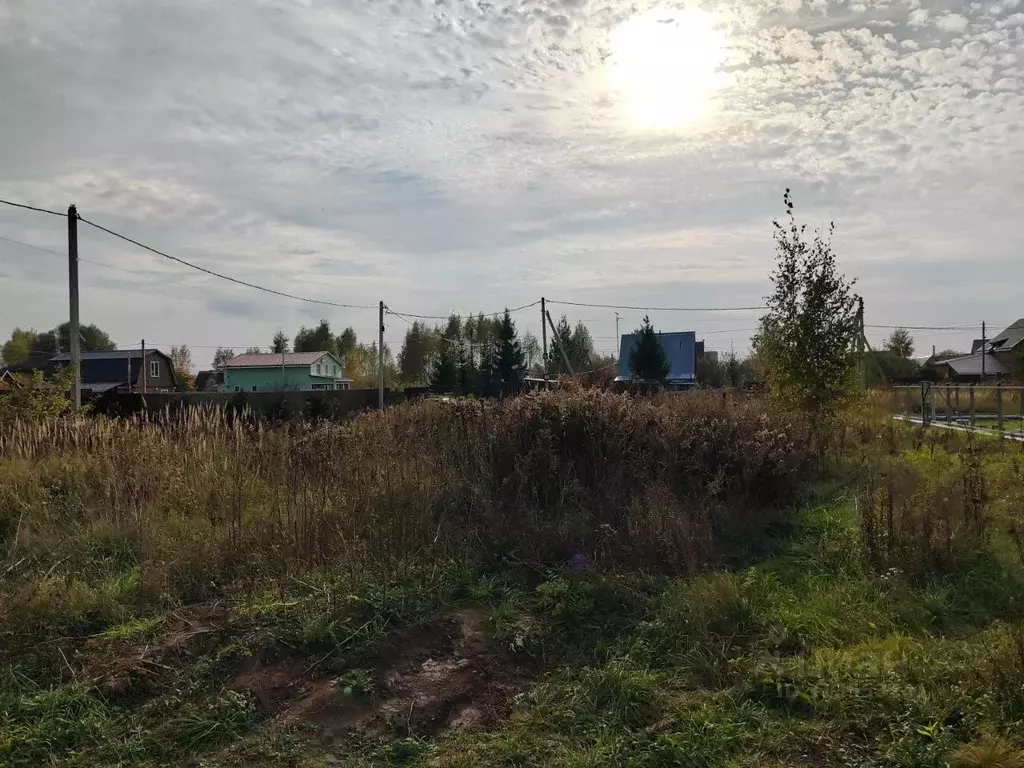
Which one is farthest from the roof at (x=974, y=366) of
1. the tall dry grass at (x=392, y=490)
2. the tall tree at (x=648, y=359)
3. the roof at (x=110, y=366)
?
the roof at (x=110, y=366)

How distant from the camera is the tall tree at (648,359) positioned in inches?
1747

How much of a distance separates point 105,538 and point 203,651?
2279 millimetres

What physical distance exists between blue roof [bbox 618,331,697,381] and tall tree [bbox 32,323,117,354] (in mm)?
44277

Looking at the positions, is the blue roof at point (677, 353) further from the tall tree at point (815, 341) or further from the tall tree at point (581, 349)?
the tall tree at point (815, 341)

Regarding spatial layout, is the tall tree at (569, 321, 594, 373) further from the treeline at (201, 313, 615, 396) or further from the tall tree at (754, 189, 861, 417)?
the tall tree at (754, 189, 861, 417)

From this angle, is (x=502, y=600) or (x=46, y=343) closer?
(x=502, y=600)

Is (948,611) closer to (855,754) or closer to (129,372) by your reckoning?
(855,754)

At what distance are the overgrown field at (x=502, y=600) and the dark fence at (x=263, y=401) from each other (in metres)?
9.58

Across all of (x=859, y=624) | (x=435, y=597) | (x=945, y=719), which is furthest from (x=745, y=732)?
(x=435, y=597)

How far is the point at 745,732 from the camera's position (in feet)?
10.7

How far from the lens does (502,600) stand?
4.84 m

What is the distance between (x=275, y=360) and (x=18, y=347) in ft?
81.1

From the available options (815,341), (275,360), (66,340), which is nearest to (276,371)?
(275,360)

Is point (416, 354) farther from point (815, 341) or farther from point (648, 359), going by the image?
point (815, 341)
